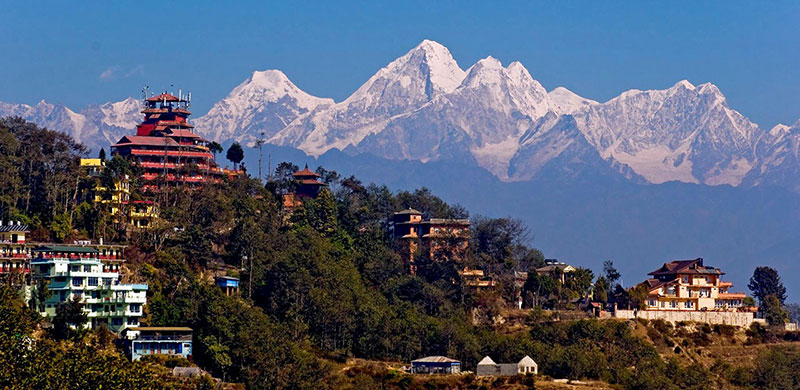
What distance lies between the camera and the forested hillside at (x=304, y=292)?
89375 mm

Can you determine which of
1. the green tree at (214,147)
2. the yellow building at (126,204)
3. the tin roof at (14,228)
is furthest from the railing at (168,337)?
the green tree at (214,147)

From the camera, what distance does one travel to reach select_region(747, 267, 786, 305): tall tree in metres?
132

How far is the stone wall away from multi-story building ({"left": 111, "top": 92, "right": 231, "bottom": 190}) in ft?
121

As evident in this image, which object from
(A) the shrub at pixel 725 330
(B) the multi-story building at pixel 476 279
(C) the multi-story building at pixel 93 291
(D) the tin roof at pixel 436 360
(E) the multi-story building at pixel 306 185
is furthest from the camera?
(E) the multi-story building at pixel 306 185

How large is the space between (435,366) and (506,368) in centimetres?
498

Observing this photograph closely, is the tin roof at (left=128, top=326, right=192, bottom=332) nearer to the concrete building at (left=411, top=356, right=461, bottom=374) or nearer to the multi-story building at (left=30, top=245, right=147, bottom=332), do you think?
the multi-story building at (left=30, top=245, right=147, bottom=332)

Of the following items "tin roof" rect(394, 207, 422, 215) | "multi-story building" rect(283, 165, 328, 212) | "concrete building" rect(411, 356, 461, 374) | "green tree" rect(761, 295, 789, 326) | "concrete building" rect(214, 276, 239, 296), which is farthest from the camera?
"multi-story building" rect(283, 165, 328, 212)

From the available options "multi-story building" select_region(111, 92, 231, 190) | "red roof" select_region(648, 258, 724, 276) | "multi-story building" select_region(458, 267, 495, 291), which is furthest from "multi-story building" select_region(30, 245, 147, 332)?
"red roof" select_region(648, 258, 724, 276)

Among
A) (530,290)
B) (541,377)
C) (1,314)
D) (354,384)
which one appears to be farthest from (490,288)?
(1,314)

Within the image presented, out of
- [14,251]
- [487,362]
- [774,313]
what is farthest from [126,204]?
[774,313]

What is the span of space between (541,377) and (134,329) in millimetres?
27799

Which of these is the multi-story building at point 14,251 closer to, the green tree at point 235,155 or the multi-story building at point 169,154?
the multi-story building at point 169,154

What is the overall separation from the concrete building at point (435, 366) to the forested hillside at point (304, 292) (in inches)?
68.3

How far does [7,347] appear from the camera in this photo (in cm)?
6600
